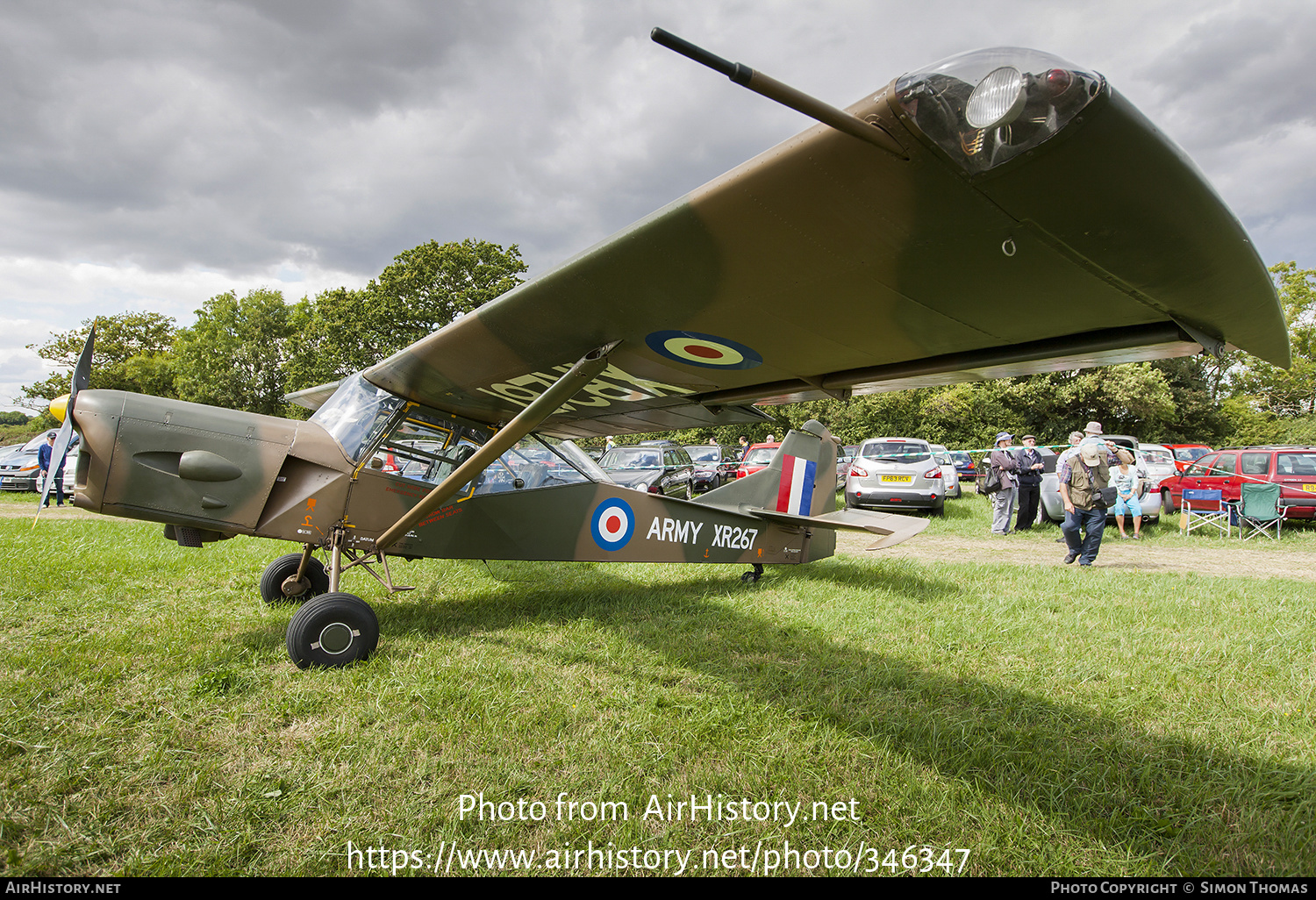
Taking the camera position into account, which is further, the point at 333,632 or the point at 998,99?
the point at 333,632

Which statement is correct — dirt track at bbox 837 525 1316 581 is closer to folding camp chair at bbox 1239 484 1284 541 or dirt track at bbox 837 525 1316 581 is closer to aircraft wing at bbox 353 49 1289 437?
folding camp chair at bbox 1239 484 1284 541

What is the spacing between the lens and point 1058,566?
746cm

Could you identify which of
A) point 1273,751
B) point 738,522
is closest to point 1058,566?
point 738,522

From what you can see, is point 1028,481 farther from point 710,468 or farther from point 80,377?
point 80,377

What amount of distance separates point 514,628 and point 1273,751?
4621mm

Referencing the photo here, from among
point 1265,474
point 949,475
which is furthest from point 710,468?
point 1265,474

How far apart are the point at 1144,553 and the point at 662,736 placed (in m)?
9.61

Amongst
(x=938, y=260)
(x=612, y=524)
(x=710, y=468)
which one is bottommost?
(x=612, y=524)

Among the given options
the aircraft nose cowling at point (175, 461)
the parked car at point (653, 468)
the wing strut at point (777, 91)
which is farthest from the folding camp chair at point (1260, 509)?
the aircraft nose cowling at point (175, 461)

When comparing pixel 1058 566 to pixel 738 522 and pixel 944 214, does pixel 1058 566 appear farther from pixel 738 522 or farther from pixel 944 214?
pixel 944 214

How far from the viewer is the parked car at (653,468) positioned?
44.8 feet

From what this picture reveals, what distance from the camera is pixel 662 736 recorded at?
293cm

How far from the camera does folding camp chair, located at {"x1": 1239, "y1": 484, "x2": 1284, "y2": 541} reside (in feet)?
33.4

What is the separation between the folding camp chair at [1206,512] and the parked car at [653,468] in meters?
9.90
